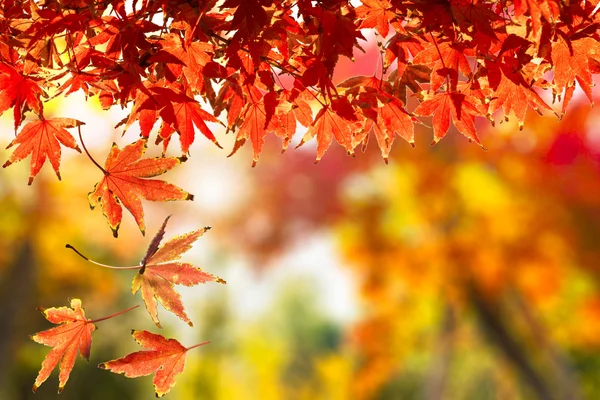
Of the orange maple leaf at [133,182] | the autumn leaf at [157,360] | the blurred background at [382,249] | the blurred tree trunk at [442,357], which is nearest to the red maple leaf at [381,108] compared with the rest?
the orange maple leaf at [133,182]

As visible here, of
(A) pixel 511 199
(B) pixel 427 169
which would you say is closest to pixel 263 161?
(B) pixel 427 169

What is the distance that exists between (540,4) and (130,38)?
0.78 metres

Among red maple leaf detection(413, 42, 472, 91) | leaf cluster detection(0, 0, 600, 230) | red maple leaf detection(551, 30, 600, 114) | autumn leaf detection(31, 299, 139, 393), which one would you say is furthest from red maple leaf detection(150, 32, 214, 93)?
red maple leaf detection(551, 30, 600, 114)

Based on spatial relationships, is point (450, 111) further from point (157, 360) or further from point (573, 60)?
point (157, 360)

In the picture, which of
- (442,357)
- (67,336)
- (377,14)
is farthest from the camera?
(442,357)

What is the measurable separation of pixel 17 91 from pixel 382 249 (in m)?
10.4

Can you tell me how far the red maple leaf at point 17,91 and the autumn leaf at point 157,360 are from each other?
1.76ft

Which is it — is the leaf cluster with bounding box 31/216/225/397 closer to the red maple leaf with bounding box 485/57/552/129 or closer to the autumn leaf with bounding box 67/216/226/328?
the autumn leaf with bounding box 67/216/226/328

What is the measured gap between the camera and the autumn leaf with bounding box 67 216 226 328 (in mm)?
1389

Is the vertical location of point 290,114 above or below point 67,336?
above

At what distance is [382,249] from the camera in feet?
37.7

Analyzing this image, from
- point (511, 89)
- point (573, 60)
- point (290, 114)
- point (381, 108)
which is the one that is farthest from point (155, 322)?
point (573, 60)

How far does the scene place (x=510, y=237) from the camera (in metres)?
11.1

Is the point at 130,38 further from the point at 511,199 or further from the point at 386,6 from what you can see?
the point at 511,199
